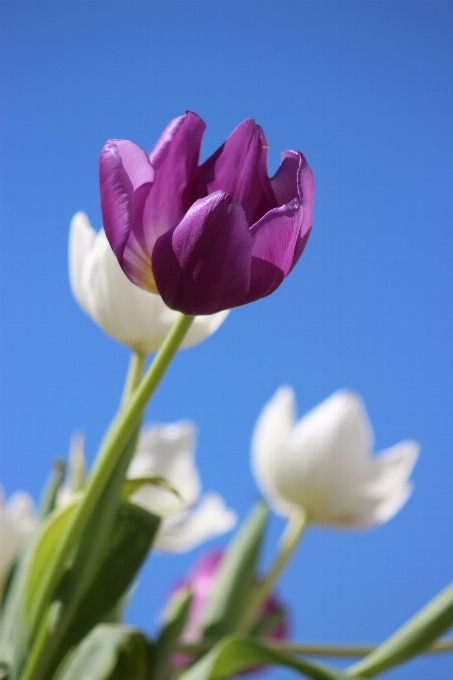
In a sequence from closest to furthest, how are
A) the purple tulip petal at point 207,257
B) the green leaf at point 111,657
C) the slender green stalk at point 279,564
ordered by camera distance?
the purple tulip petal at point 207,257 → the green leaf at point 111,657 → the slender green stalk at point 279,564

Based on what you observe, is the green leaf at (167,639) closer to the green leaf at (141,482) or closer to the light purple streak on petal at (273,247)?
the green leaf at (141,482)

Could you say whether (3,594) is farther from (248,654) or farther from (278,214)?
(278,214)

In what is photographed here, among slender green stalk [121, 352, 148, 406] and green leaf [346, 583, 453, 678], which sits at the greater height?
slender green stalk [121, 352, 148, 406]

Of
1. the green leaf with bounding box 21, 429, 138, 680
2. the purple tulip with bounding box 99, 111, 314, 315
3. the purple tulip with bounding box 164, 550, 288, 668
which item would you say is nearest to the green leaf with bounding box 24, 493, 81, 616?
the green leaf with bounding box 21, 429, 138, 680

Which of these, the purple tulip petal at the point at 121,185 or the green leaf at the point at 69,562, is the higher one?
the purple tulip petal at the point at 121,185

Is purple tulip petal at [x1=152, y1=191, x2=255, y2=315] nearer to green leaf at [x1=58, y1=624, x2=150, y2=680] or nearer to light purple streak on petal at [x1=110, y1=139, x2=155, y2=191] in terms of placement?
light purple streak on petal at [x1=110, y1=139, x2=155, y2=191]

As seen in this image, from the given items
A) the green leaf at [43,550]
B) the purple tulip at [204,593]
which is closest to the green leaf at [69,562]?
the green leaf at [43,550]


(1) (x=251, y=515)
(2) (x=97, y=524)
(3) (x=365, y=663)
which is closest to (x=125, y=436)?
(2) (x=97, y=524)
